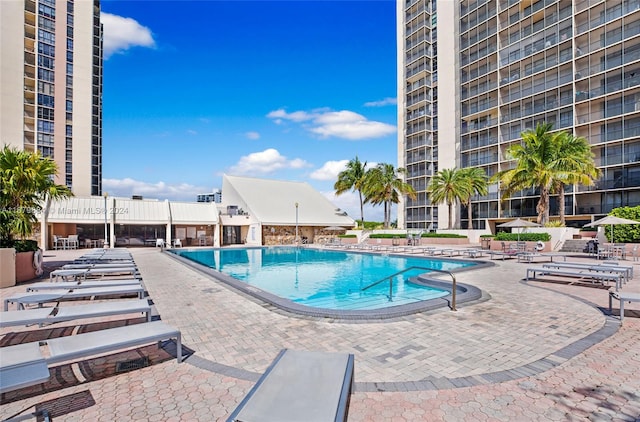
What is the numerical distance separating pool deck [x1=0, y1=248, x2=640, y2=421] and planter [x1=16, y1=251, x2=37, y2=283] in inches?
259

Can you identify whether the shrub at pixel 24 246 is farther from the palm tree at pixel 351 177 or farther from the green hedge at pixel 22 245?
the palm tree at pixel 351 177

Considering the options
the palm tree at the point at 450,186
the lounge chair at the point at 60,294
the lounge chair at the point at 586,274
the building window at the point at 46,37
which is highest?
the building window at the point at 46,37

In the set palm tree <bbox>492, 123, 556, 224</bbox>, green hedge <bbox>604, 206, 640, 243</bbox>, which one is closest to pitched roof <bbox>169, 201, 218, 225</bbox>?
palm tree <bbox>492, 123, 556, 224</bbox>

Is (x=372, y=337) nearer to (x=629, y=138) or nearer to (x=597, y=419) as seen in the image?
(x=597, y=419)

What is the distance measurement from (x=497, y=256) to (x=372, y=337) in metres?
17.4

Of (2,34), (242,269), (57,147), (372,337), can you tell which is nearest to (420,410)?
(372,337)

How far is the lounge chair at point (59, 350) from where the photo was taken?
10.1 ft

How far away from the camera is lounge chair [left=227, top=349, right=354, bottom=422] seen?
2633 millimetres

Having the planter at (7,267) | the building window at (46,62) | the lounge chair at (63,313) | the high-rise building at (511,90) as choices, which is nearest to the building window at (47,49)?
the building window at (46,62)

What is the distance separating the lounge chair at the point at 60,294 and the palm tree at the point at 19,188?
15.5ft

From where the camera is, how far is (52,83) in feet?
143

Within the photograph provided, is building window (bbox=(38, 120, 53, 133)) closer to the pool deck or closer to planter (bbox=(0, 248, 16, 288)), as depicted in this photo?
planter (bbox=(0, 248, 16, 288))

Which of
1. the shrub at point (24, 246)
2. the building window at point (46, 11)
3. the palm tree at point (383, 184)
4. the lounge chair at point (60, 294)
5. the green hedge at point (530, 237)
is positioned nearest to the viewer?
the lounge chair at point (60, 294)

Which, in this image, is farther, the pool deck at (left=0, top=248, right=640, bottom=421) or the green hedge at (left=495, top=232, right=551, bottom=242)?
the green hedge at (left=495, top=232, right=551, bottom=242)
